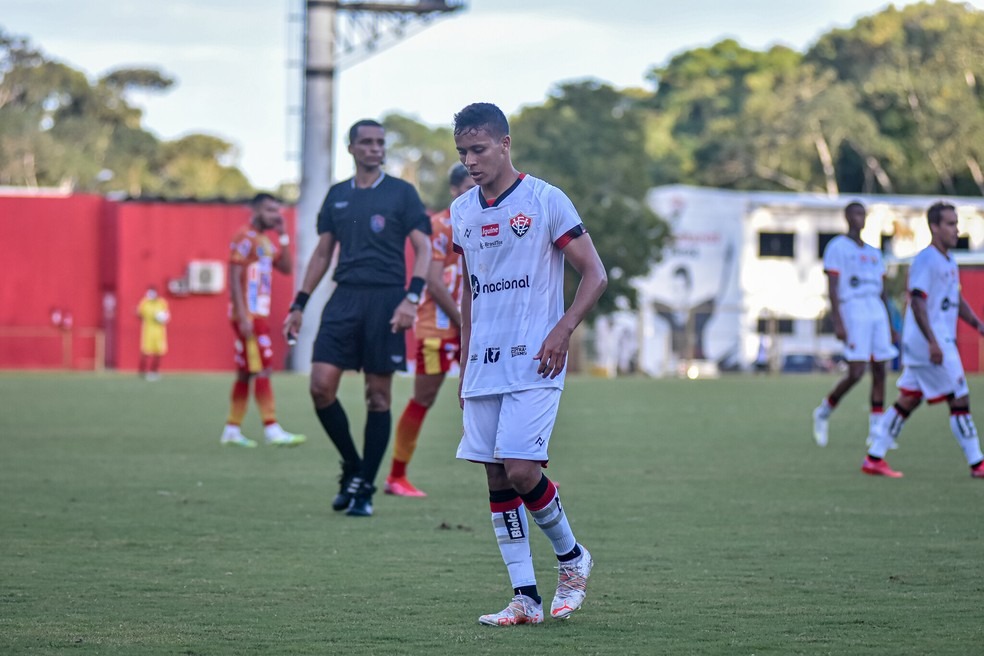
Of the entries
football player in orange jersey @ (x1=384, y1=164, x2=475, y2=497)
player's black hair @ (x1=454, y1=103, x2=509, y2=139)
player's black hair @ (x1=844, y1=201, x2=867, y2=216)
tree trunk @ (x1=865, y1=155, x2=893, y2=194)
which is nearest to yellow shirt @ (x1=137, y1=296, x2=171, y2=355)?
player's black hair @ (x1=844, y1=201, x2=867, y2=216)

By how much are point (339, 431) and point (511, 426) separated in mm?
3878

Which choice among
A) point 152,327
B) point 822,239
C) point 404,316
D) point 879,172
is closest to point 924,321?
point 404,316

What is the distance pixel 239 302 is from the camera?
14.4m

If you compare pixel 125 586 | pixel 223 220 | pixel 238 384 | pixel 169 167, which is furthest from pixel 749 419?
pixel 169 167

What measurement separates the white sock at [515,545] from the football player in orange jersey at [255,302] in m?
8.33

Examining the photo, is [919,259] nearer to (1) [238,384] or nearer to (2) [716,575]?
(2) [716,575]

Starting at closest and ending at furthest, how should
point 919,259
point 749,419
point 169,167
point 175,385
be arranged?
point 919,259 → point 749,419 → point 175,385 → point 169,167

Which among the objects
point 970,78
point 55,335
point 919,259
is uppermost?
point 970,78

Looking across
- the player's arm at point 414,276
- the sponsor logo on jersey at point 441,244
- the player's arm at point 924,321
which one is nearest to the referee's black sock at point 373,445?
the player's arm at point 414,276

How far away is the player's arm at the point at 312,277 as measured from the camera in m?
9.34

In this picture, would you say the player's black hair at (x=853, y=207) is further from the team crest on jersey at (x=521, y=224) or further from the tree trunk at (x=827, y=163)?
the tree trunk at (x=827, y=163)

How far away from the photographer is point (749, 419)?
1983 centimetres

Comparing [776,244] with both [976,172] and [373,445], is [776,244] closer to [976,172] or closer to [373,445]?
[976,172]

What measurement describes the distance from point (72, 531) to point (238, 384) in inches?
242
